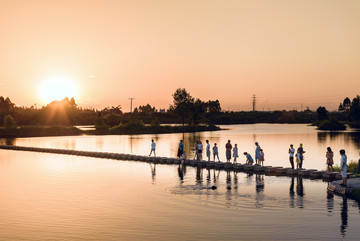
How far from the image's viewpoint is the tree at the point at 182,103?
141m

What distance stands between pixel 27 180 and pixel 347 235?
24523 mm

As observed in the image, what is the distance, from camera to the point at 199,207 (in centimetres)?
2066

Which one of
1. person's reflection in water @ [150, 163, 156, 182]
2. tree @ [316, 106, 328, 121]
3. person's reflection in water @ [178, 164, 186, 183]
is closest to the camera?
person's reflection in water @ [178, 164, 186, 183]

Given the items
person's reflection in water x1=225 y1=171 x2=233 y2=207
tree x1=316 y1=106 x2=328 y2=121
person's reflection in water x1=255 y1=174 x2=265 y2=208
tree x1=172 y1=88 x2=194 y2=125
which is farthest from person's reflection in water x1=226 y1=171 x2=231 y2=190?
tree x1=316 y1=106 x2=328 y2=121

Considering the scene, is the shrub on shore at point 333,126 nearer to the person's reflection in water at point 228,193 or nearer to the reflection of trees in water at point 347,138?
the reflection of trees in water at point 347,138

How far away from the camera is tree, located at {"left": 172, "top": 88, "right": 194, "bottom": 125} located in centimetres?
14100

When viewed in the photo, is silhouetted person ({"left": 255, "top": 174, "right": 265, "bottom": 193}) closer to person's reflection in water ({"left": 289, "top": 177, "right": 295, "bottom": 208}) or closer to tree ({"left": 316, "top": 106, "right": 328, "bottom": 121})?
person's reflection in water ({"left": 289, "top": 177, "right": 295, "bottom": 208})

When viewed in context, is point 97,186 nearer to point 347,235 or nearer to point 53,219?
point 53,219

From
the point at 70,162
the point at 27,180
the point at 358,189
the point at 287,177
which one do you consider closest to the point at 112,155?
the point at 70,162

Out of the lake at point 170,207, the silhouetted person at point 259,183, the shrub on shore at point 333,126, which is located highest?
the shrub on shore at point 333,126

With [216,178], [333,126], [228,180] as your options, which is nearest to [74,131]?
[216,178]

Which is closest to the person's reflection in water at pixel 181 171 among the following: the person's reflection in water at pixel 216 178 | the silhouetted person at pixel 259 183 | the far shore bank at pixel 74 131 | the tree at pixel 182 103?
the person's reflection in water at pixel 216 178

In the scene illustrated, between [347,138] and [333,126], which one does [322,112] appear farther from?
[347,138]

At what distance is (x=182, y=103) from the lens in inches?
5595
